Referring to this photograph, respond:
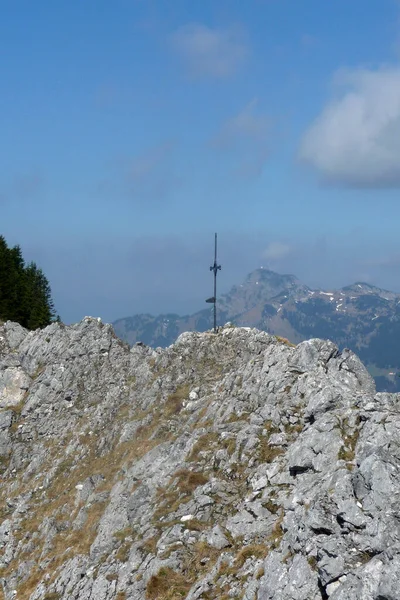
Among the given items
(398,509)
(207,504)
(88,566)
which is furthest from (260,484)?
(88,566)

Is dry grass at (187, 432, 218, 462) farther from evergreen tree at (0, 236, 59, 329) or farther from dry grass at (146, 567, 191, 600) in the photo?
evergreen tree at (0, 236, 59, 329)

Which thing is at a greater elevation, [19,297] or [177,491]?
[19,297]

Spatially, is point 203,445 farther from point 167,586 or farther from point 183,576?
point 167,586

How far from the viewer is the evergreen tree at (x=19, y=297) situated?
86312 millimetres

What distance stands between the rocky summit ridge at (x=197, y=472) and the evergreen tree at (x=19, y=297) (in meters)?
19.4

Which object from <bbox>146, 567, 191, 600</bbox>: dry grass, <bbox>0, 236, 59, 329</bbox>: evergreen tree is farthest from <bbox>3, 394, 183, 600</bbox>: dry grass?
<bbox>0, 236, 59, 329</bbox>: evergreen tree

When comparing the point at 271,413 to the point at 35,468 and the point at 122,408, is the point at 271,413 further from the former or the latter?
the point at 35,468

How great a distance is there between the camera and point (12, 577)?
4425cm

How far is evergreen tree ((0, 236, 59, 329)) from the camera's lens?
8631 cm

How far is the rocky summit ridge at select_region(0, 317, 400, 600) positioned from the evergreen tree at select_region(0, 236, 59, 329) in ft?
63.8

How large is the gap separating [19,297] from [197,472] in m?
57.6

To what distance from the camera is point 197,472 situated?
3981cm

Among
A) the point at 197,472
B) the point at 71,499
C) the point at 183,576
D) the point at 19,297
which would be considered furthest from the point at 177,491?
the point at 19,297

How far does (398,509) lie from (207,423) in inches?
851
